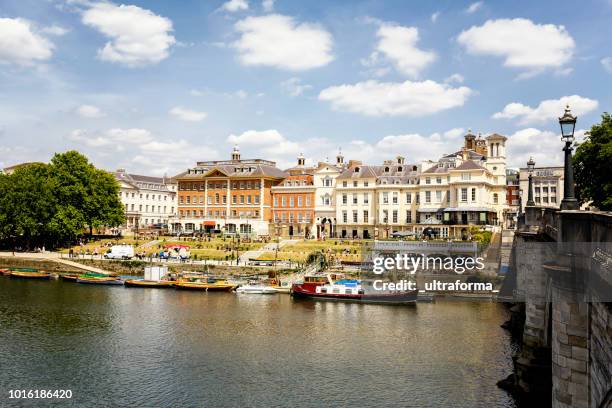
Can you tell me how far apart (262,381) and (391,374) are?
7.11m

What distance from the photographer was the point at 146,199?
410 feet

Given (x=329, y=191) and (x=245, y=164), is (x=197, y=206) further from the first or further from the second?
(x=329, y=191)

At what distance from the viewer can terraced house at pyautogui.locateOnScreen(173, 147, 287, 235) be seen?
325 feet

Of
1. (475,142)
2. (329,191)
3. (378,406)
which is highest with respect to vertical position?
(475,142)

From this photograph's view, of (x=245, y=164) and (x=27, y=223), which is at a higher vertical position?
(x=245, y=164)

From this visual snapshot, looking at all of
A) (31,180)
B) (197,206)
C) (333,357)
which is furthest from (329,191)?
(333,357)

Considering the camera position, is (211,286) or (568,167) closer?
(568,167)

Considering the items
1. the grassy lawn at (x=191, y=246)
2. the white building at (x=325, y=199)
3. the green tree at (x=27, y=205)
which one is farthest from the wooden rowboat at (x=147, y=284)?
the white building at (x=325, y=199)

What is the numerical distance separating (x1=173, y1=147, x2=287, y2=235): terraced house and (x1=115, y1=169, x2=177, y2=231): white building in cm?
1183

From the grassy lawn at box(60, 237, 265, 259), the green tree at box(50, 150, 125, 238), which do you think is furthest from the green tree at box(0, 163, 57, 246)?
the grassy lawn at box(60, 237, 265, 259)

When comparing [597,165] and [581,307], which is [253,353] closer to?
[581,307]

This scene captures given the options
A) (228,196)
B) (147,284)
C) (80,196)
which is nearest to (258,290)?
(147,284)

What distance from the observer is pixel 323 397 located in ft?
88.3

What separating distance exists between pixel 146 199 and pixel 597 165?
99.9 meters
